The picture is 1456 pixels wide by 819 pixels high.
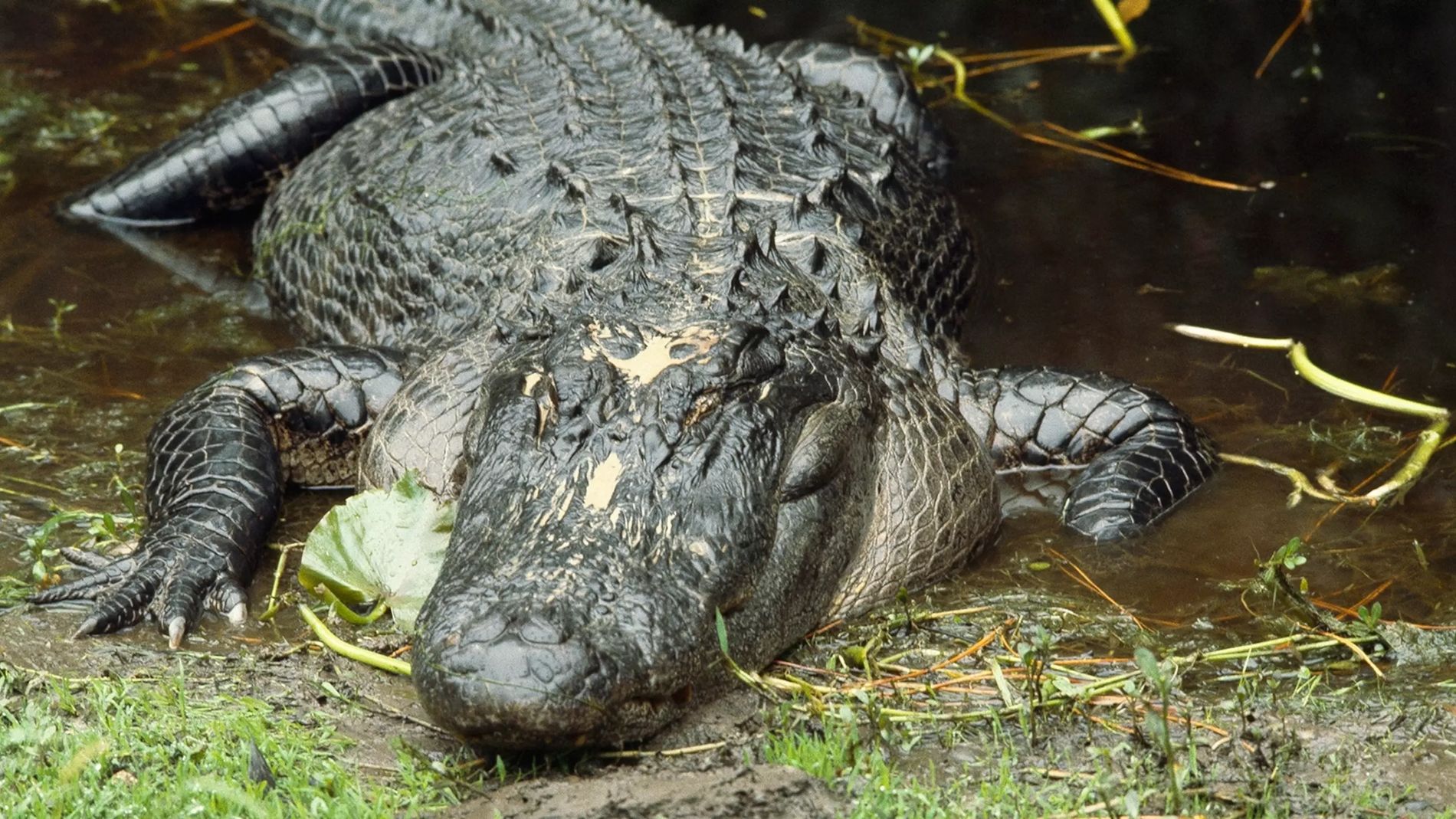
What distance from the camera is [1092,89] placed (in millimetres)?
7758

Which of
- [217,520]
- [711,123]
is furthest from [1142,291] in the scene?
[217,520]

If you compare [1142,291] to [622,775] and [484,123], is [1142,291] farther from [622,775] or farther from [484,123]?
[622,775]

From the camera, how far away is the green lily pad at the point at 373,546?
3941 mm

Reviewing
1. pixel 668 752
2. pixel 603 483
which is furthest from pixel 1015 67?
pixel 668 752

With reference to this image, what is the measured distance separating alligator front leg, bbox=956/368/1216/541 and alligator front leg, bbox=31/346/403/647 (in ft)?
5.75

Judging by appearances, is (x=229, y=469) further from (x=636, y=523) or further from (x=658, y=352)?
(x=636, y=523)

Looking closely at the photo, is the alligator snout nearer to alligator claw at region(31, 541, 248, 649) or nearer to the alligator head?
the alligator head

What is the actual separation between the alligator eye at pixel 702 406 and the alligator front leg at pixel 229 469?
1.30 metres

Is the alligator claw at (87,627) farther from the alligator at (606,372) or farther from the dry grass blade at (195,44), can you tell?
the dry grass blade at (195,44)

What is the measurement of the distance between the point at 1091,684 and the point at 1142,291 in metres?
2.81

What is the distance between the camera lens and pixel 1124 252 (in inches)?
250

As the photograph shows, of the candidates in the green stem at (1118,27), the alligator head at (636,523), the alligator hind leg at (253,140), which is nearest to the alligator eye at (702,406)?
the alligator head at (636,523)

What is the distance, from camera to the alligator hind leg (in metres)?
6.48

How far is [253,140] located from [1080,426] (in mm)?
3534
